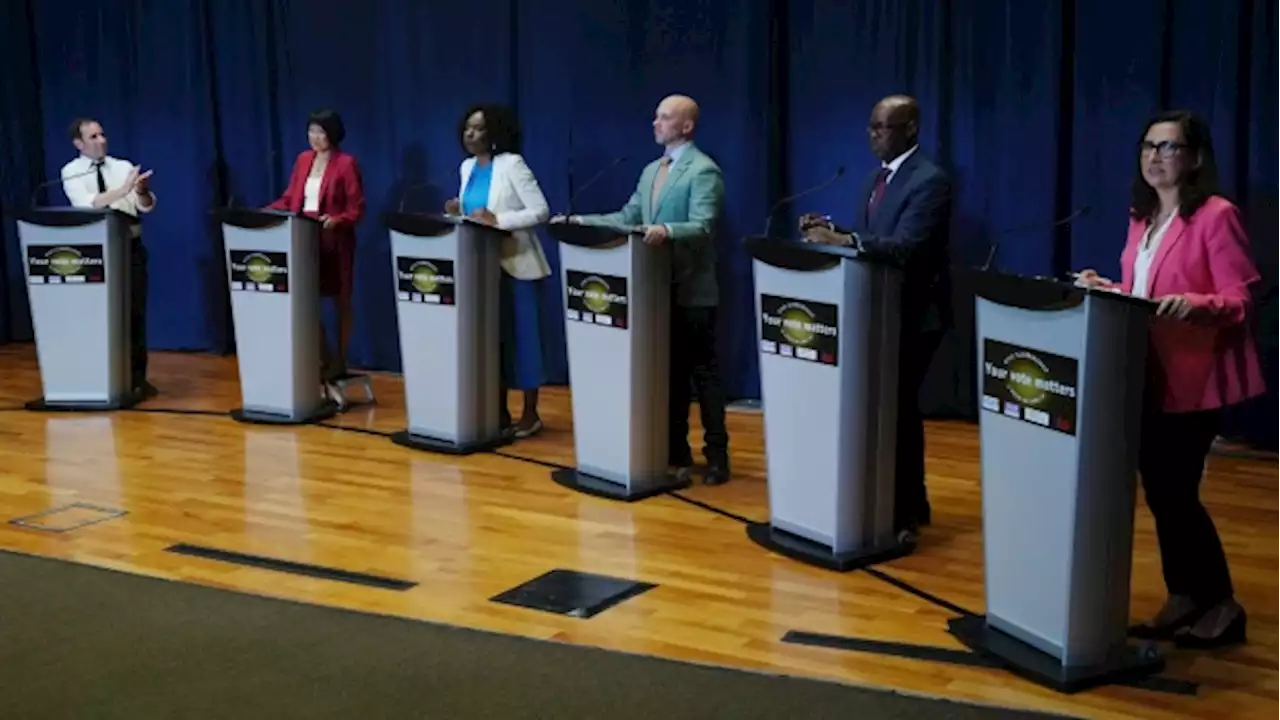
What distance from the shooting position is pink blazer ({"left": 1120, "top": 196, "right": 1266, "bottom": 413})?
3.30 meters

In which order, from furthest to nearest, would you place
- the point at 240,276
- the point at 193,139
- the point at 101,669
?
the point at 193,139 < the point at 240,276 < the point at 101,669

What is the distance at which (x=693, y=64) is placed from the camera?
695 centimetres

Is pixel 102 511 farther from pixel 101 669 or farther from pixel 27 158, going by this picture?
pixel 27 158

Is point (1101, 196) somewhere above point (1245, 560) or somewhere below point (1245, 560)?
above

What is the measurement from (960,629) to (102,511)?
3117 mm

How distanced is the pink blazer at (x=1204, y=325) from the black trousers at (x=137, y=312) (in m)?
5.28

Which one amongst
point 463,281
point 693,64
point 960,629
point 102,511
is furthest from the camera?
point 693,64

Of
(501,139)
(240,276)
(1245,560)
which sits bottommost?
(1245,560)

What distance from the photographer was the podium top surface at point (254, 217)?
→ 6234mm

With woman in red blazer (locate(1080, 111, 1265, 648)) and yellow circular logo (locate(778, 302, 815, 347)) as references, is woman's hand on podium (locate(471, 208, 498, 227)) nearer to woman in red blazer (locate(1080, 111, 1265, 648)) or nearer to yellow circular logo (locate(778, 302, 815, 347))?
yellow circular logo (locate(778, 302, 815, 347))

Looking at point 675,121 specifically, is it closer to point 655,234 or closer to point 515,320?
point 655,234

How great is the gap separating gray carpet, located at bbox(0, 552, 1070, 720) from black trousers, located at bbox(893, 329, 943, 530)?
125cm

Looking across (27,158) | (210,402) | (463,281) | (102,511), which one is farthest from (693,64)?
(27,158)

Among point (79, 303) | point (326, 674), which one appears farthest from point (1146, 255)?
point (79, 303)
